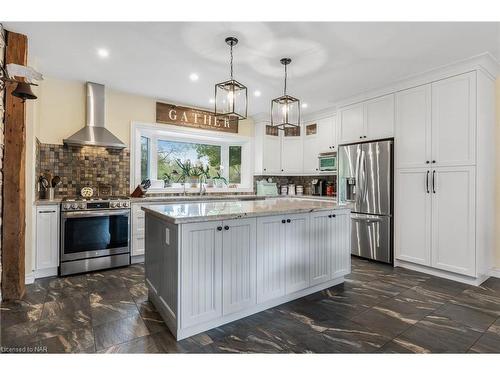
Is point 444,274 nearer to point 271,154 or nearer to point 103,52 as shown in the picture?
point 271,154

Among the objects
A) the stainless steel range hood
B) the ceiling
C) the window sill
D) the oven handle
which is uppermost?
the ceiling

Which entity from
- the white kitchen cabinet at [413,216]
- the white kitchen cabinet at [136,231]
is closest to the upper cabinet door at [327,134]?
the white kitchen cabinet at [413,216]

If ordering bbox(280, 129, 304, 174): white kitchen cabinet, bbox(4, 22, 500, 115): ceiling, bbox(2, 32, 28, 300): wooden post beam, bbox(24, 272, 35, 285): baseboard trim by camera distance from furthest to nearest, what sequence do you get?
bbox(280, 129, 304, 174): white kitchen cabinet < bbox(24, 272, 35, 285): baseboard trim < bbox(2, 32, 28, 300): wooden post beam < bbox(4, 22, 500, 115): ceiling

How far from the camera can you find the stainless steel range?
3.41m

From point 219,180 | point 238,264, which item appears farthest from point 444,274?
point 219,180

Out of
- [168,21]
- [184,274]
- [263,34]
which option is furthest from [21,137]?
[263,34]

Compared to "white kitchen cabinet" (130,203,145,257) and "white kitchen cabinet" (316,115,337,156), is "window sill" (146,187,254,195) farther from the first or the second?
"white kitchen cabinet" (316,115,337,156)

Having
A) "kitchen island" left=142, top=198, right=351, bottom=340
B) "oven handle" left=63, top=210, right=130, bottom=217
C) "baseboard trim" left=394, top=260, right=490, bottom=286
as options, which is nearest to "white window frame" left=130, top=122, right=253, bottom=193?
"oven handle" left=63, top=210, right=130, bottom=217

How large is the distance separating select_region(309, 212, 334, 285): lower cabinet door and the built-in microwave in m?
2.42

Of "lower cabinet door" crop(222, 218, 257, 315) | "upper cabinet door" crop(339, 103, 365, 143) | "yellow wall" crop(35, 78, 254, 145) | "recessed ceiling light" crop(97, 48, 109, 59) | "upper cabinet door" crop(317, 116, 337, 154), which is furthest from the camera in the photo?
"upper cabinet door" crop(317, 116, 337, 154)

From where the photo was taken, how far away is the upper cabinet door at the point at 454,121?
A: 10.2ft

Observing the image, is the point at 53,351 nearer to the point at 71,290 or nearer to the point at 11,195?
the point at 71,290
